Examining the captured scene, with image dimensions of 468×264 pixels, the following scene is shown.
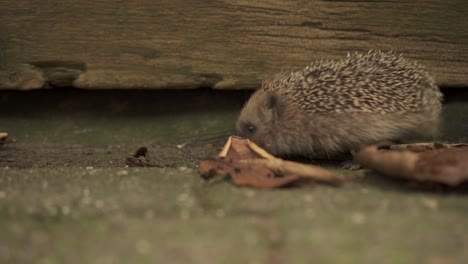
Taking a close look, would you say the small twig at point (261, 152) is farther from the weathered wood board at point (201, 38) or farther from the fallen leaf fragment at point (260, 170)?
the weathered wood board at point (201, 38)

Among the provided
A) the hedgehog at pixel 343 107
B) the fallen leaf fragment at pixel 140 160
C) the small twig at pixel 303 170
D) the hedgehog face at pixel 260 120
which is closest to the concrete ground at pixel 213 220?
the small twig at pixel 303 170

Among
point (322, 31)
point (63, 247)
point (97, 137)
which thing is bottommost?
point (97, 137)

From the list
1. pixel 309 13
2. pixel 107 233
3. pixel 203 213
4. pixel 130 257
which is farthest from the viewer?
pixel 309 13

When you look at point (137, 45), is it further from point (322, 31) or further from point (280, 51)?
point (322, 31)

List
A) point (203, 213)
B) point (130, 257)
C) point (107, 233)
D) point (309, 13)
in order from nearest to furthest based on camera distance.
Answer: point (130, 257)
point (107, 233)
point (203, 213)
point (309, 13)

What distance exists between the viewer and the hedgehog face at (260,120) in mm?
4707

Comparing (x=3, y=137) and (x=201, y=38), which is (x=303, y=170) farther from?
(x=3, y=137)

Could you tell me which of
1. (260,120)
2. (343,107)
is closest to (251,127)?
(260,120)

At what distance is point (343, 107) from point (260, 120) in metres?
0.74

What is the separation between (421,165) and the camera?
283cm

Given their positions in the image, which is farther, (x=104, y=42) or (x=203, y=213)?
(x=104, y=42)

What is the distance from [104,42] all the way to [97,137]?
0.90m

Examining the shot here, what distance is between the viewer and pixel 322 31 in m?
4.89

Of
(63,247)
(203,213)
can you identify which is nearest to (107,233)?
(63,247)
